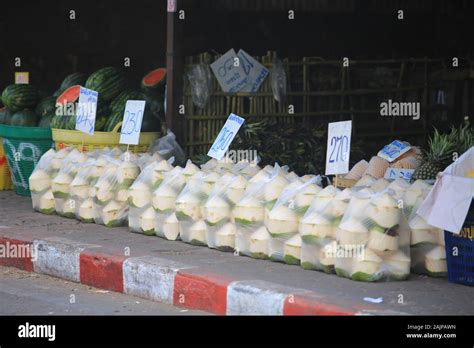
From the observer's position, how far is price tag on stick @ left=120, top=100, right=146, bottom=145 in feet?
32.2

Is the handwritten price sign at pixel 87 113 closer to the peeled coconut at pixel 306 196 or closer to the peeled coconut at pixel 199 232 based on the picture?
the peeled coconut at pixel 199 232

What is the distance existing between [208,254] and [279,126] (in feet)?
8.64

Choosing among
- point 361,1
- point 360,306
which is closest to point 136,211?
point 360,306

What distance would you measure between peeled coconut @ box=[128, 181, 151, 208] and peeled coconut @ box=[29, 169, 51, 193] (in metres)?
1.27

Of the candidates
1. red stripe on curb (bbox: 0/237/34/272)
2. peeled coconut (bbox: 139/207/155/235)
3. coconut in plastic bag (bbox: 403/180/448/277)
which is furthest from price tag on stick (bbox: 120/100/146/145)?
coconut in plastic bag (bbox: 403/180/448/277)

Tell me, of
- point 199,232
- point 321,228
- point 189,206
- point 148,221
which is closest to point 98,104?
point 148,221

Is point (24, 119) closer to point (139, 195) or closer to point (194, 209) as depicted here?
point (139, 195)

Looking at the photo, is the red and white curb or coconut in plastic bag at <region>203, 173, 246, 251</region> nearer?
the red and white curb

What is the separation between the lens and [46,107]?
11195mm

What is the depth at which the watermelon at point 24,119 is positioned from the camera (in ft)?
36.6

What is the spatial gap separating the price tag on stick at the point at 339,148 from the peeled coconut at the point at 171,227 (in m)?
1.40

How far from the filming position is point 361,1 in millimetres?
12547

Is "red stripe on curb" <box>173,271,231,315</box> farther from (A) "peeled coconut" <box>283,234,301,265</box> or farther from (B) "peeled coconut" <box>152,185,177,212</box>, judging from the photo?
(B) "peeled coconut" <box>152,185,177,212</box>

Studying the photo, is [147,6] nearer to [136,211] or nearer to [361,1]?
[361,1]
